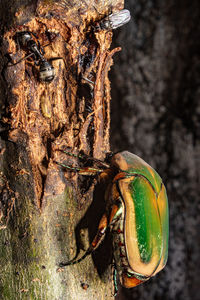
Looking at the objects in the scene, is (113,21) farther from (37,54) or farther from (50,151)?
(50,151)

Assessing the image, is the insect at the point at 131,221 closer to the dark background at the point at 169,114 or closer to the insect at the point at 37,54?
the insect at the point at 37,54

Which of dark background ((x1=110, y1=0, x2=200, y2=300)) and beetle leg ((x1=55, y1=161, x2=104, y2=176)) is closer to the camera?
beetle leg ((x1=55, y1=161, x2=104, y2=176))

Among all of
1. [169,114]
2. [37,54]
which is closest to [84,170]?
[37,54]

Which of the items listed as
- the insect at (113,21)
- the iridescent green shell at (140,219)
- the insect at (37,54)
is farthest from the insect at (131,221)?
the insect at (113,21)

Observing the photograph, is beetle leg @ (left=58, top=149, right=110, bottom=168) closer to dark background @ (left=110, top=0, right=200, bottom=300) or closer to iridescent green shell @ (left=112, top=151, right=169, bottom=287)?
iridescent green shell @ (left=112, top=151, right=169, bottom=287)

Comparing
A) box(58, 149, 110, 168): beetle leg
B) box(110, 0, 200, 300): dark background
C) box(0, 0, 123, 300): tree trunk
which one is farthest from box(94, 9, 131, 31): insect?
box(58, 149, 110, 168): beetle leg

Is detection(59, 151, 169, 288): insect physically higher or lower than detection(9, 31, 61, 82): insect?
lower
